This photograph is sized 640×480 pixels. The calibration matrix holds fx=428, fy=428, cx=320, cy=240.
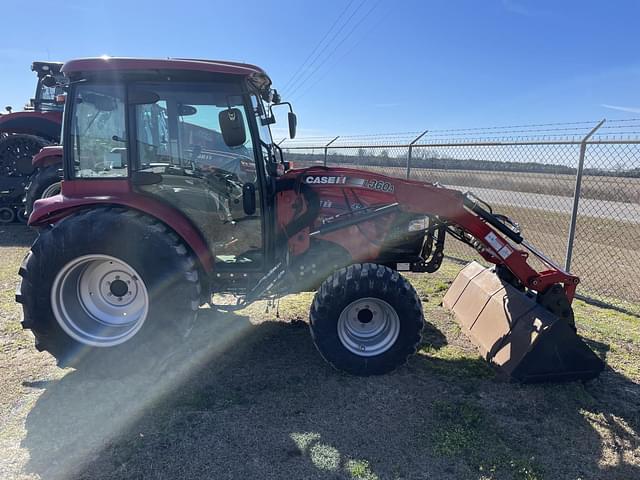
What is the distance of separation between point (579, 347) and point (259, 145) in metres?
2.93

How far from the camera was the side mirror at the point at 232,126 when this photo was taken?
3.07 m

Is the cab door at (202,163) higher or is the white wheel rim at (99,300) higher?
the cab door at (202,163)

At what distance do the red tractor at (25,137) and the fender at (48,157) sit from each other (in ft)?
3.41

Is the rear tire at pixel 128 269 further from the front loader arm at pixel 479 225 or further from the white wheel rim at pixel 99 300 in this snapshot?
the front loader arm at pixel 479 225

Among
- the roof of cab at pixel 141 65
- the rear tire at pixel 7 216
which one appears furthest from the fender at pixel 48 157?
the roof of cab at pixel 141 65

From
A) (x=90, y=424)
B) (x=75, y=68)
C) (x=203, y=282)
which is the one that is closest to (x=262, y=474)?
(x=90, y=424)

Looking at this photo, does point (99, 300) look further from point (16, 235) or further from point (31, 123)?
point (31, 123)

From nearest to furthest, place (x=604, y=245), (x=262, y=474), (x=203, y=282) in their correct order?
(x=262, y=474), (x=203, y=282), (x=604, y=245)

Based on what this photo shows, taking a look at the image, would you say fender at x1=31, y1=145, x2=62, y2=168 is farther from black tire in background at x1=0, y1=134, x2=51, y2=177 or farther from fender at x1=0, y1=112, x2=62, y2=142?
fender at x1=0, y1=112, x2=62, y2=142

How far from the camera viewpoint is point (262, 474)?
243 cm

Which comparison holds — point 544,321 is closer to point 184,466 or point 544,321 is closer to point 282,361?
point 282,361

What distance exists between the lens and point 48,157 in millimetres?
7902

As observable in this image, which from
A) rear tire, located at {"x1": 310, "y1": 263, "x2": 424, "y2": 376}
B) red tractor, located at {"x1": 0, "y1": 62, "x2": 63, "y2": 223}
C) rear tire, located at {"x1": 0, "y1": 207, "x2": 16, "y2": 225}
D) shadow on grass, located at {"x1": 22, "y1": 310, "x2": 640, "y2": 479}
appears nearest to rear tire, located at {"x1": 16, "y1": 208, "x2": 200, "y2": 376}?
shadow on grass, located at {"x1": 22, "y1": 310, "x2": 640, "y2": 479}

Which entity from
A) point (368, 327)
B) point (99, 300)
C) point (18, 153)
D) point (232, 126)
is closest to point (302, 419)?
point (368, 327)
